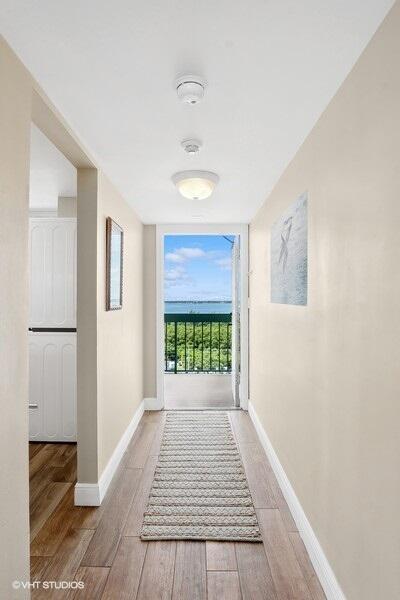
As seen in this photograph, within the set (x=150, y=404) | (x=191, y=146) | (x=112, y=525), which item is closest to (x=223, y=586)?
(x=112, y=525)

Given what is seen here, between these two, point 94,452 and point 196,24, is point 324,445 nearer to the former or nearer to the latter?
point 94,452

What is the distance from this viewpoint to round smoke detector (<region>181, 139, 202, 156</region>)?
2.10 meters

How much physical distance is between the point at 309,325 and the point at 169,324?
499cm

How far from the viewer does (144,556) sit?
196 cm

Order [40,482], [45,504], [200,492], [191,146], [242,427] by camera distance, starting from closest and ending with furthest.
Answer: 1. [191,146]
2. [45,504]
3. [200,492]
4. [40,482]
5. [242,427]

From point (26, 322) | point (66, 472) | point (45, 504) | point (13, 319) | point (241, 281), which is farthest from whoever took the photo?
point (241, 281)

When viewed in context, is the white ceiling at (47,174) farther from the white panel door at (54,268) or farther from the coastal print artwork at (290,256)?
the coastal print artwork at (290,256)

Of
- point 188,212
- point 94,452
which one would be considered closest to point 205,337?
point 188,212

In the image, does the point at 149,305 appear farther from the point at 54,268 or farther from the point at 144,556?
the point at 144,556

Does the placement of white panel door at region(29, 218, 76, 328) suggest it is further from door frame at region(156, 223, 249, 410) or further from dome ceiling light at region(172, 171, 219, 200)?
door frame at region(156, 223, 249, 410)

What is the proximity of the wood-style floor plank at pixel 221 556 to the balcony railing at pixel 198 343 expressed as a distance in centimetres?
481

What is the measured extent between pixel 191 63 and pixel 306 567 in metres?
2.32

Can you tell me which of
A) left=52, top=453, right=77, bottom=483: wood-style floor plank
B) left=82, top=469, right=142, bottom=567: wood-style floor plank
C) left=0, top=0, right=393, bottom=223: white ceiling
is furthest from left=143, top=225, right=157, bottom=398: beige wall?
left=0, top=0, right=393, bottom=223: white ceiling

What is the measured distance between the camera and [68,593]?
5.62 ft
